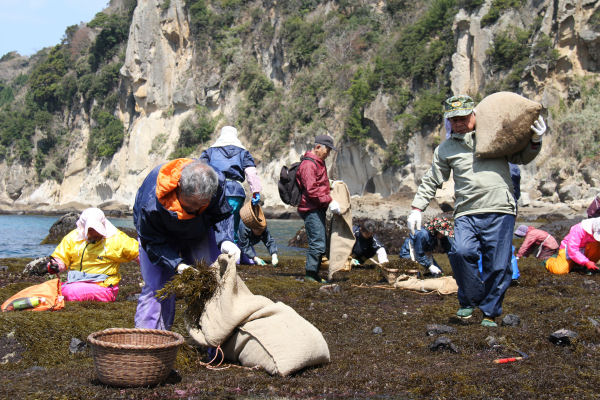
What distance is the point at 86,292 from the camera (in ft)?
21.9

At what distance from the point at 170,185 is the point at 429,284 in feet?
16.3

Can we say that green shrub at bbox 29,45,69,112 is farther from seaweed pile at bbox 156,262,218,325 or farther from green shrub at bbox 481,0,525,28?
seaweed pile at bbox 156,262,218,325

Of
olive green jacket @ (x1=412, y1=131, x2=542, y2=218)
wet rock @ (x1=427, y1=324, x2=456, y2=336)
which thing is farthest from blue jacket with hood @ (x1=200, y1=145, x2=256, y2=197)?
wet rock @ (x1=427, y1=324, x2=456, y2=336)

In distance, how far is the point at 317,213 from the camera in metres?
8.99

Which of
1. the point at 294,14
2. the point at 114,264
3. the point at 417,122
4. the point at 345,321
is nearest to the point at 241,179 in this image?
the point at 114,264

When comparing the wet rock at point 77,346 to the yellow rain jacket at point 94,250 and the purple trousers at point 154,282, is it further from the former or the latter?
the yellow rain jacket at point 94,250

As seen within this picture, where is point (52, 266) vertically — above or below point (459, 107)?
below

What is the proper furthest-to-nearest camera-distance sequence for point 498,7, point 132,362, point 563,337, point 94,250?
point 498,7 < point 94,250 < point 563,337 < point 132,362

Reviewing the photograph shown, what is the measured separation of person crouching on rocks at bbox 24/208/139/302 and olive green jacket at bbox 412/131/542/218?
329 centimetres

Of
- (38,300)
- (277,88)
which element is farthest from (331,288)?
(277,88)

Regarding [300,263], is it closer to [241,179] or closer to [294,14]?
[241,179]

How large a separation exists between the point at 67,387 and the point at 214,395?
3.12 feet

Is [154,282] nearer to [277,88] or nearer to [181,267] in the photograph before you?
[181,267]

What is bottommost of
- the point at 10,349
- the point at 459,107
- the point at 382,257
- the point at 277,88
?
the point at 382,257
